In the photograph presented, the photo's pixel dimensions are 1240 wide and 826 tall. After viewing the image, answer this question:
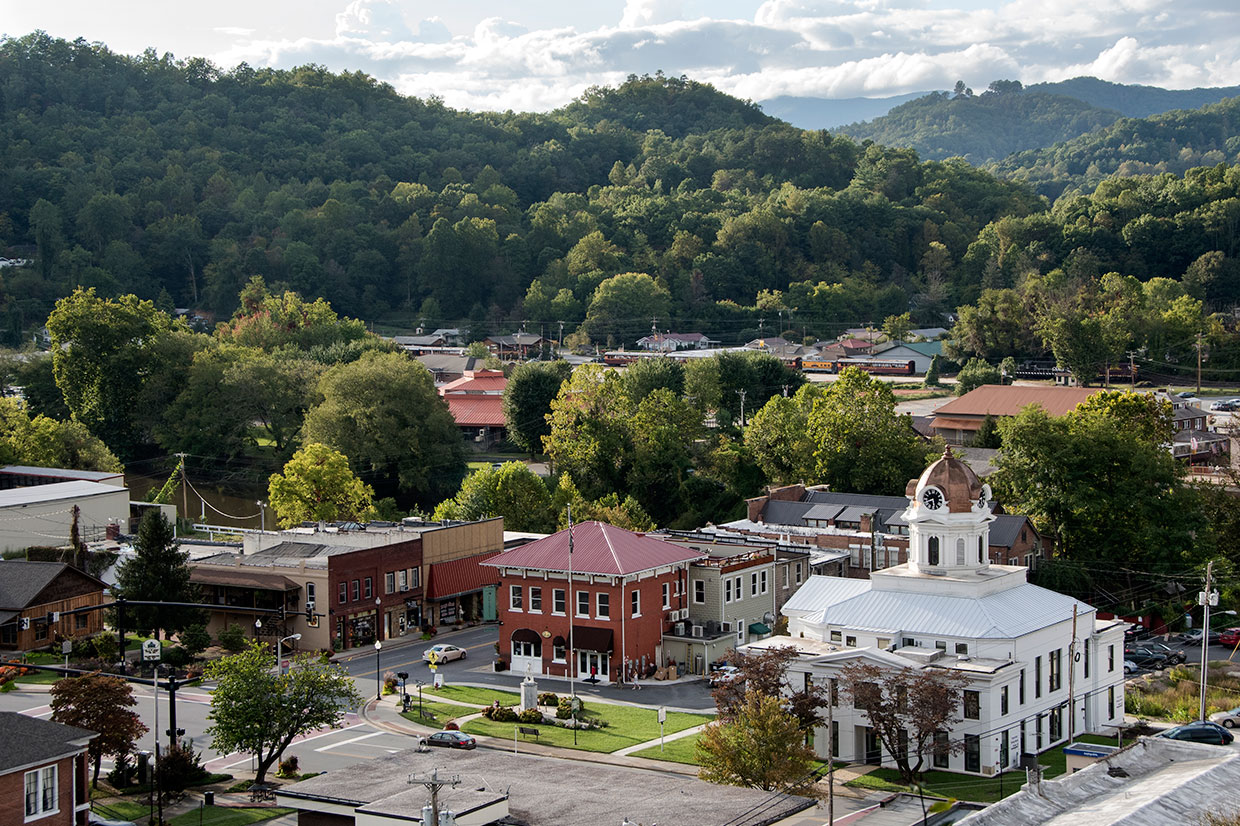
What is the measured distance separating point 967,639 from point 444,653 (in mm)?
24226

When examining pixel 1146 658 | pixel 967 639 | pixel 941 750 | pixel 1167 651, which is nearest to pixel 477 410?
pixel 1167 651

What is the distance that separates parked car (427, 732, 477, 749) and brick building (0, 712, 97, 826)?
42.6ft

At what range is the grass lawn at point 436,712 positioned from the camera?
56.3m

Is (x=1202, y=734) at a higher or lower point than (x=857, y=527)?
lower

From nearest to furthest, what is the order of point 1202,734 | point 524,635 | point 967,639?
point 1202,734 < point 967,639 < point 524,635

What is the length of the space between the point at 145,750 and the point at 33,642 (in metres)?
18.2

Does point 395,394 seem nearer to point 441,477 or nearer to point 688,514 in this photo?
point 441,477

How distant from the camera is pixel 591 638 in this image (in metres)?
63.6

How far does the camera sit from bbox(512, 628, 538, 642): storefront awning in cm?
6475

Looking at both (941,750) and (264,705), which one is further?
(941,750)

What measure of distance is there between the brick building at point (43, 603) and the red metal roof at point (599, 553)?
63.3ft

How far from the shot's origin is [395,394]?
10962cm

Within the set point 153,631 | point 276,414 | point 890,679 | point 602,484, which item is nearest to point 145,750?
point 153,631

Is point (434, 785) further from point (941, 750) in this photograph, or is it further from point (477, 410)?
point (477, 410)
